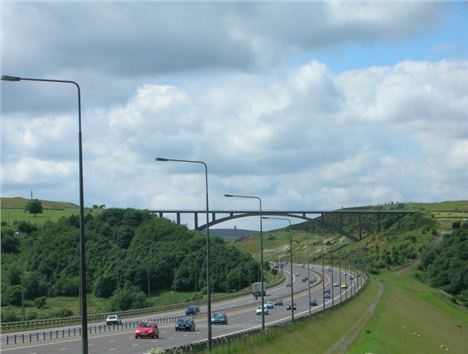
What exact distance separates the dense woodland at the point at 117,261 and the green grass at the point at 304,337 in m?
44.0

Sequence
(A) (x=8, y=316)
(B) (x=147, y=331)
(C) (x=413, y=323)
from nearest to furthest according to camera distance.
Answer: (B) (x=147, y=331) < (A) (x=8, y=316) < (C) (x=413, y=323)

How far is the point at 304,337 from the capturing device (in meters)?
70.4

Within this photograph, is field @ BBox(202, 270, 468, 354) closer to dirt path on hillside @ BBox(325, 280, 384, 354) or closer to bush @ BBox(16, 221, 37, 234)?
dirt path on hillside @ BBox(325, 280, 384, 354)

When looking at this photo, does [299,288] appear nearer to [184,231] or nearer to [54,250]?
[184,231]

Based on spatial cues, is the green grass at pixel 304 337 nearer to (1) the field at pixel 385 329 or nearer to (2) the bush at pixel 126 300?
(1) the field at pixel 385 329

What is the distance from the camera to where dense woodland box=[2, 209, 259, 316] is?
138 m

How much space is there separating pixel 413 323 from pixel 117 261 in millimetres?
57885

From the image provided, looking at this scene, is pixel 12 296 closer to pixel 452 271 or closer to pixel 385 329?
pixel 385 329

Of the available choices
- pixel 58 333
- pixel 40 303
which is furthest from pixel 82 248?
pixel 40 303

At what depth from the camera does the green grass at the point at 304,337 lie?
53669 millimetres

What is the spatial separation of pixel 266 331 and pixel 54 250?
3488 inches

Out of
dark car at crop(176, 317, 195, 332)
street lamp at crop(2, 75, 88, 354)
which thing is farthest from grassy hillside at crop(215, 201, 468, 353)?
street lamp at crop(2, 75, 88, 354)

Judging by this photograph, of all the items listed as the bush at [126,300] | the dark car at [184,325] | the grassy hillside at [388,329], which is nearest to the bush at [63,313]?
the bush at [126,300]

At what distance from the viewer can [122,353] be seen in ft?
179
